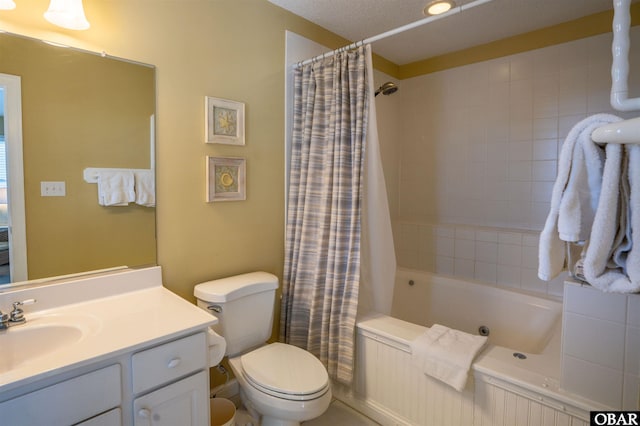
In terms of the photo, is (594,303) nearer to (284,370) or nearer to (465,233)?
(284,370)

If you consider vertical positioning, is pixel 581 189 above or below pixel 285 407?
above

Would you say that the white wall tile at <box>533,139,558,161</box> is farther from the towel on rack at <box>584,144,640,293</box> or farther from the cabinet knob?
the cabinet knob

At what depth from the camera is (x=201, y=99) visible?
5.84 ft

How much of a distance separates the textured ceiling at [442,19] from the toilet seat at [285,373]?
6.62ft

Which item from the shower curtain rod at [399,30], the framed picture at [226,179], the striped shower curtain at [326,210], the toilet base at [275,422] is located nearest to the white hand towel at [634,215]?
the shower curtain rod at [399,30]

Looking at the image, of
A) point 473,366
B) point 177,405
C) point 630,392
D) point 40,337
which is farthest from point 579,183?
point 40,337

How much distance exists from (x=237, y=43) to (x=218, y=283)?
1.33 metres

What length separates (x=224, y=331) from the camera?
1701mm

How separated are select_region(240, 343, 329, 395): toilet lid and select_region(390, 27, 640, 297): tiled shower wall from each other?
5.31ft

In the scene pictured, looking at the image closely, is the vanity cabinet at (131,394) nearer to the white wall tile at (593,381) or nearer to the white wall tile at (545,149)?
the white wall tile at (593,381)

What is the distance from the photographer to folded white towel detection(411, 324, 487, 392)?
4.92 ft

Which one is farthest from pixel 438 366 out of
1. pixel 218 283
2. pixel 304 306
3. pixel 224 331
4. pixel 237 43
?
A: pixel 237 43

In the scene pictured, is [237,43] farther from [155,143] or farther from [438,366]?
[438,366]

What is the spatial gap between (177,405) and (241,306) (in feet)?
1.94
